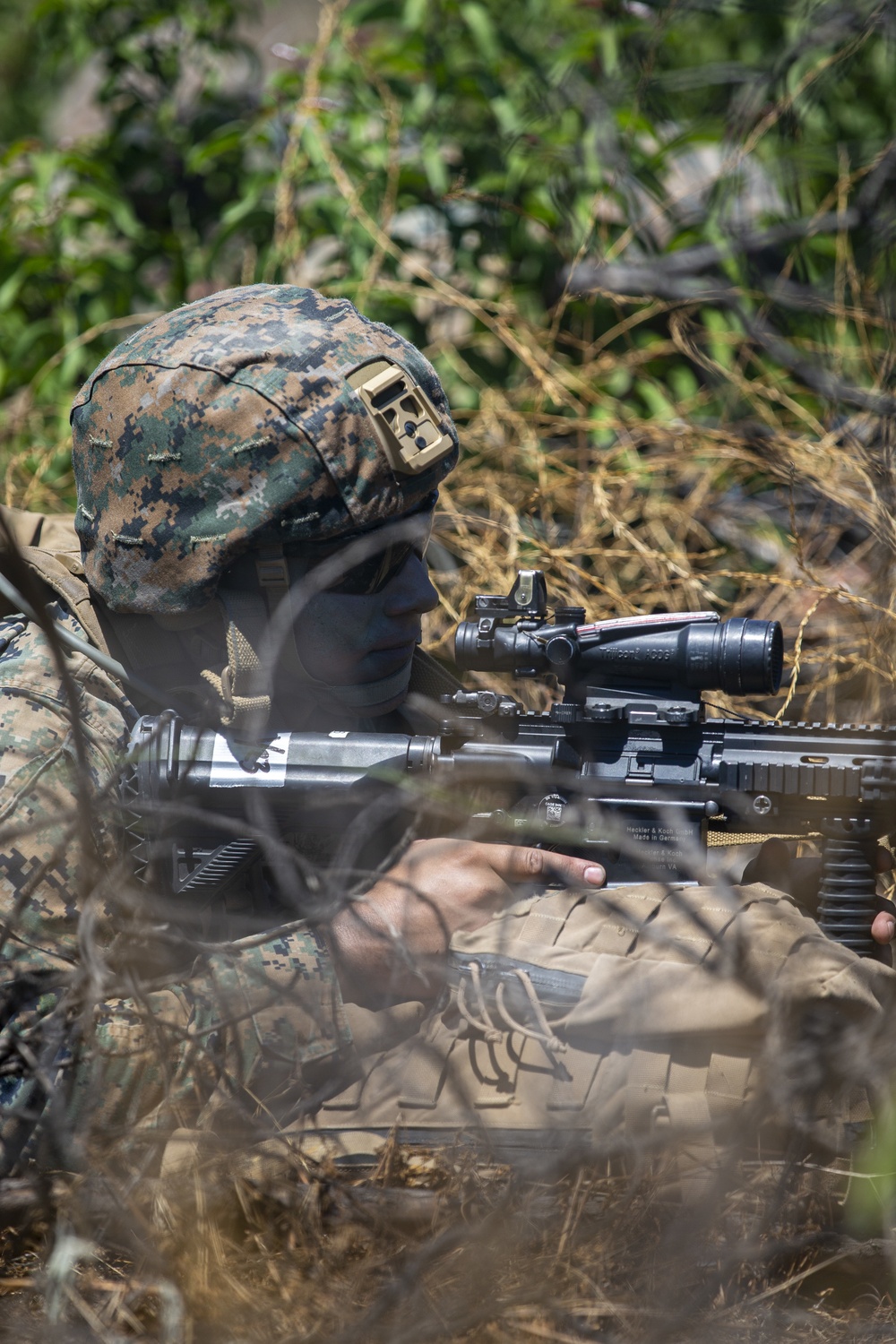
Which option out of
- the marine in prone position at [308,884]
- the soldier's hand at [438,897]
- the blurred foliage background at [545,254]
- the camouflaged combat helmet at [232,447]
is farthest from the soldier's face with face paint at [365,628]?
the blurred foliage background at [545,254]

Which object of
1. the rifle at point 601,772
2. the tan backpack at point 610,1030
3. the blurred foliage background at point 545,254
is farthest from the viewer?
the blurred foliage background at point 545,254

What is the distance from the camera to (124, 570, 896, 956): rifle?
2070mm

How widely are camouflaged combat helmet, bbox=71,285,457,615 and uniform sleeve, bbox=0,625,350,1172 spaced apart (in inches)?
11.1

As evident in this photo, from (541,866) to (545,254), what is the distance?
3.01 metres

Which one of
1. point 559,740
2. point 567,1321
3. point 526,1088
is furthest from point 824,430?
point 567,1321

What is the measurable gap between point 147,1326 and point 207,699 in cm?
97

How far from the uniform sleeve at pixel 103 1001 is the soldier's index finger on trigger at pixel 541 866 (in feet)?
1.18

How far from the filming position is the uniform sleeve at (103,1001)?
1.88 metres

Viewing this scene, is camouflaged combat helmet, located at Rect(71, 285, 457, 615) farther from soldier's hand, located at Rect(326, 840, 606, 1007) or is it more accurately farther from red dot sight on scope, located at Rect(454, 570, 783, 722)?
soldier's hand, located at Rect(326, 840, 606, 1007)

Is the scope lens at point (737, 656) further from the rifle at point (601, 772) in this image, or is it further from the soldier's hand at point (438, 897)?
the soldier's hand at point (438, 897)

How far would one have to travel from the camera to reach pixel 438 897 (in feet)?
6.95

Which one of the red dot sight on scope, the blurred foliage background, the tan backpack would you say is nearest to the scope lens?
the red dot sight on scope

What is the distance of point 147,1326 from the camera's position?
5.47ft

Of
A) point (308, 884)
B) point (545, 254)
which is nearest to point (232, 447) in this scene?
point (308, 884)
